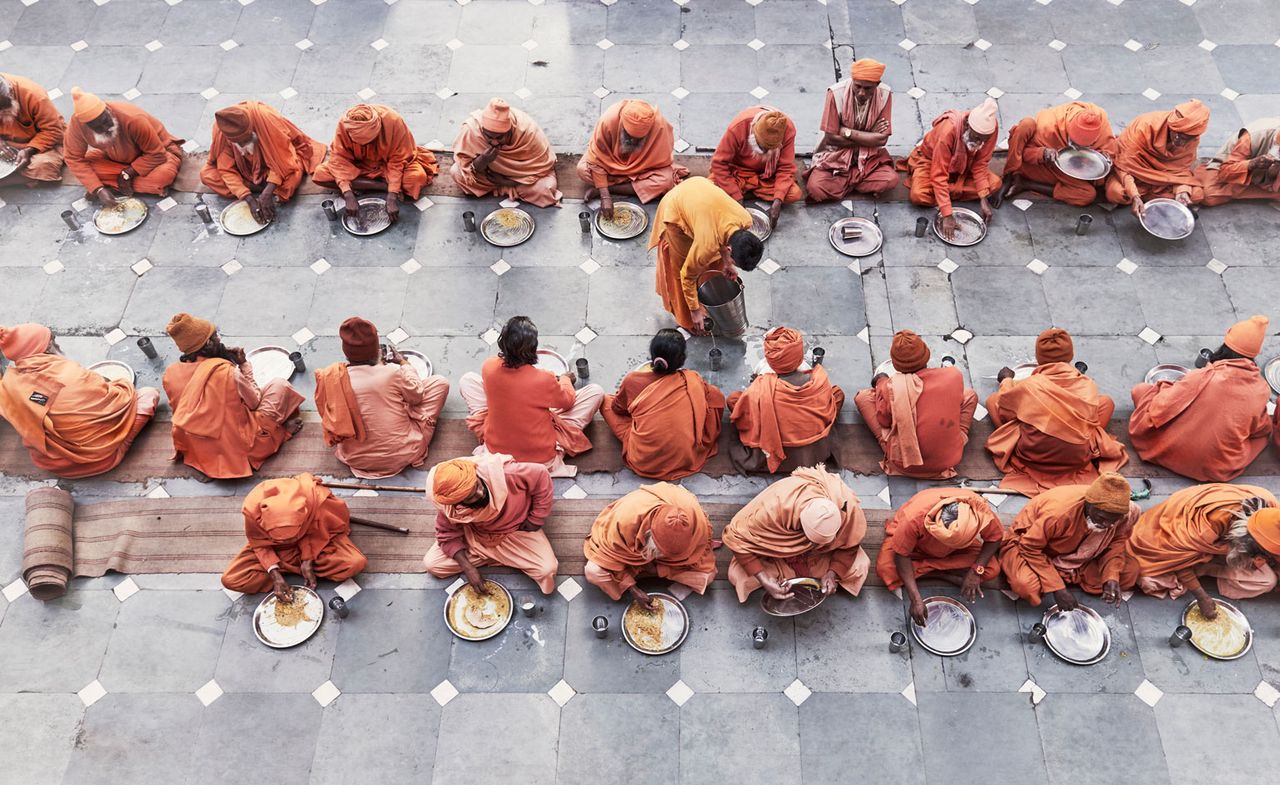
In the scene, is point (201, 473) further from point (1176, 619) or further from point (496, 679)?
point (1176, 619)

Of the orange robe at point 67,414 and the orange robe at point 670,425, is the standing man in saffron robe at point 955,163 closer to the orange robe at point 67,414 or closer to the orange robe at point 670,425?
the orange robe at point 670,425

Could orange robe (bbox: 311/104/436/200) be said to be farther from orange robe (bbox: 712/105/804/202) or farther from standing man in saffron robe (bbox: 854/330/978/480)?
standing man in saffron robe (bbox: 854/330/978/480)

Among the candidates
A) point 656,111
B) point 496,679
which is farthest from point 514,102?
point 496,679

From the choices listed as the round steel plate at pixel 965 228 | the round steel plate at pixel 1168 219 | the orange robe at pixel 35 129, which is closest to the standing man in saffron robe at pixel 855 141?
the round steel plate at pixel 965 228

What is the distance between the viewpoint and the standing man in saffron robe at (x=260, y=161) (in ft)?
29.1

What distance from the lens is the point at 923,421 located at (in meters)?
7.09

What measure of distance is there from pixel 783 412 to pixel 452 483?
2.42 metres

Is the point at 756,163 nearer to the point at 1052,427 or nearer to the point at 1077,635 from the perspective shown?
the point at 1052,427

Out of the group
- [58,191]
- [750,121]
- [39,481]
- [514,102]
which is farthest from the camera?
[514,102]

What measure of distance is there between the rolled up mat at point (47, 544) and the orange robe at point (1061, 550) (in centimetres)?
→ 644

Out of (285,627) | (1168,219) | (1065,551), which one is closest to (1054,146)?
(1168,219)

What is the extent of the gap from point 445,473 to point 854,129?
16.4ft

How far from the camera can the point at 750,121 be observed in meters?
8.55

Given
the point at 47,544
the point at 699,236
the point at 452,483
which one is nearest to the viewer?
the point at 452,483
